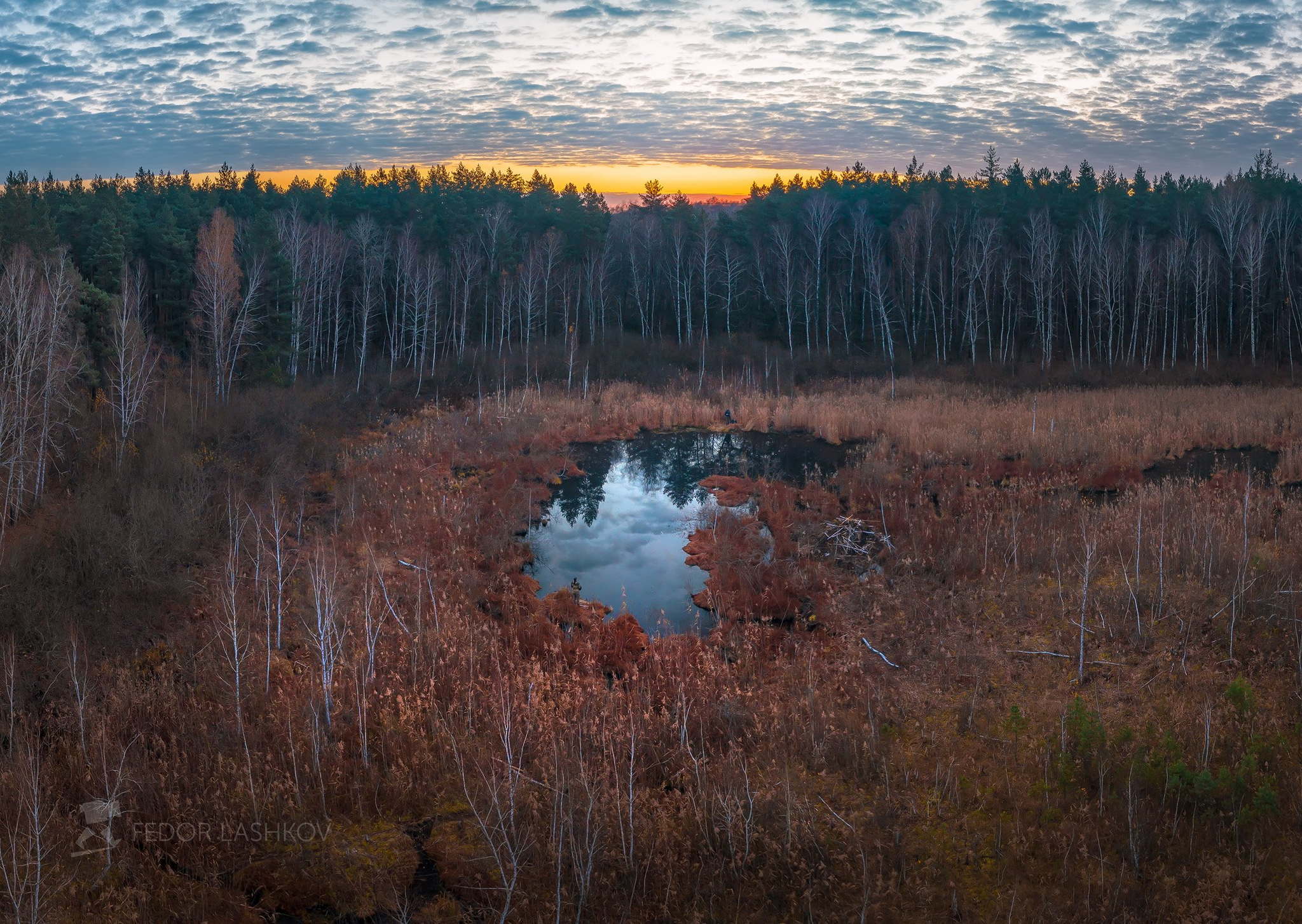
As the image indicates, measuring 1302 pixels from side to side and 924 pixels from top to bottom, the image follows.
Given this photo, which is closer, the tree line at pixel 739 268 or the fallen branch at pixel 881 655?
the fallen branch at pixel 881 655

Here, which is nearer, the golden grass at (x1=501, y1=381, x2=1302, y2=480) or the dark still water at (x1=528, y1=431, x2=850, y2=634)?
the dark still water at (x1=528, y1=431, x2=850, y2=634)

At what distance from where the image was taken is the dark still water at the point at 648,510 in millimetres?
15414

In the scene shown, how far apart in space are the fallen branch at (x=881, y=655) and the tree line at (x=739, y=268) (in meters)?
29.4

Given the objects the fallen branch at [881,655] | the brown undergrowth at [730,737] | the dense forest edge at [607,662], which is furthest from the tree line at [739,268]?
the fallen branch at [881,655]

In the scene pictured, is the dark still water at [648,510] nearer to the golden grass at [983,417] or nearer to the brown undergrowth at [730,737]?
the brown undergrowth at [730,737]

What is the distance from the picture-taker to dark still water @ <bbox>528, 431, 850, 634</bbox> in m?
15.4

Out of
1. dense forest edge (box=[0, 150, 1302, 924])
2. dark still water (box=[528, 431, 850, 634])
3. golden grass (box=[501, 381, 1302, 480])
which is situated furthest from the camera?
golden grass (box=[501, 381, 1302, 480])

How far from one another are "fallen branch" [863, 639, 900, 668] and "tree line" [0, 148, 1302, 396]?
2942 centimetres

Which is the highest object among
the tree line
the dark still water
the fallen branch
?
the tree line

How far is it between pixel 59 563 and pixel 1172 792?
14.3 metres

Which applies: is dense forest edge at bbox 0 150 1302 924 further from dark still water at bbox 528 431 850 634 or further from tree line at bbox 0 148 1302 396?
tree line at bbox 0 148 1302 396

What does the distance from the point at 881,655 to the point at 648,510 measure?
10.9 meters

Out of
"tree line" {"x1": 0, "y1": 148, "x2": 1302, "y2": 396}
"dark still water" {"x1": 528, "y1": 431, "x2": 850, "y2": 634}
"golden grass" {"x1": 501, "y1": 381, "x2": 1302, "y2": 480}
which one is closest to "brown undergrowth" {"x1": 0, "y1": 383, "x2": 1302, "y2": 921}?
"dark still water" {"x1": 528, "y1": 431, "x2": 850, "y2": 634}

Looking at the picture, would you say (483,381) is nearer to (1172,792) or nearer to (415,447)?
(415,447)
